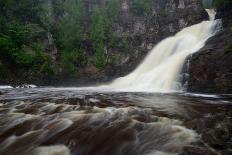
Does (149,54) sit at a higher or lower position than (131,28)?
lower

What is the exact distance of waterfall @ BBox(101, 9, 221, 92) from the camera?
22.9 meters

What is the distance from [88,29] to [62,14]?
24.8 ft

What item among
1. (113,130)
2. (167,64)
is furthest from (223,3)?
(113,130)

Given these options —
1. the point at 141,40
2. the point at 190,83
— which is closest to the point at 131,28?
the point at 141,40

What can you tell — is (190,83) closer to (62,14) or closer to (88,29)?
(88,29)

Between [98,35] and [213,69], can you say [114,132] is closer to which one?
[213,69]

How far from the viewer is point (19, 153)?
6.54m

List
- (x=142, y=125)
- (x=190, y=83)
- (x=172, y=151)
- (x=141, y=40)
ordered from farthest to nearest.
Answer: (x=141, y=40)
(x=190, y=83)
(x=142, y=125)
(x=172, y=151)

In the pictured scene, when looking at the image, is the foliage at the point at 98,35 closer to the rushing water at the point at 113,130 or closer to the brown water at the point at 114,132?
the rushing water at the point at 113,130

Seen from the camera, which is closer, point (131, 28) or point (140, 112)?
point (140, 112)

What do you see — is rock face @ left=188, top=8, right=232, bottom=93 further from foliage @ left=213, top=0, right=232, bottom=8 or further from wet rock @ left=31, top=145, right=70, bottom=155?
wet rock @ left=31, top=145, right=70, bottom=155

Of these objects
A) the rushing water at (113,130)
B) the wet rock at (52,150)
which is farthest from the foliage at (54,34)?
the wet rock at (52,150)

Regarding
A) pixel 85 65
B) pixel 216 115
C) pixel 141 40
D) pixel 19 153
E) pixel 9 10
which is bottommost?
pixel 19 153

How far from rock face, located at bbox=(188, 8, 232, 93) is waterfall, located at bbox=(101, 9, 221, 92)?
1.62 meters
